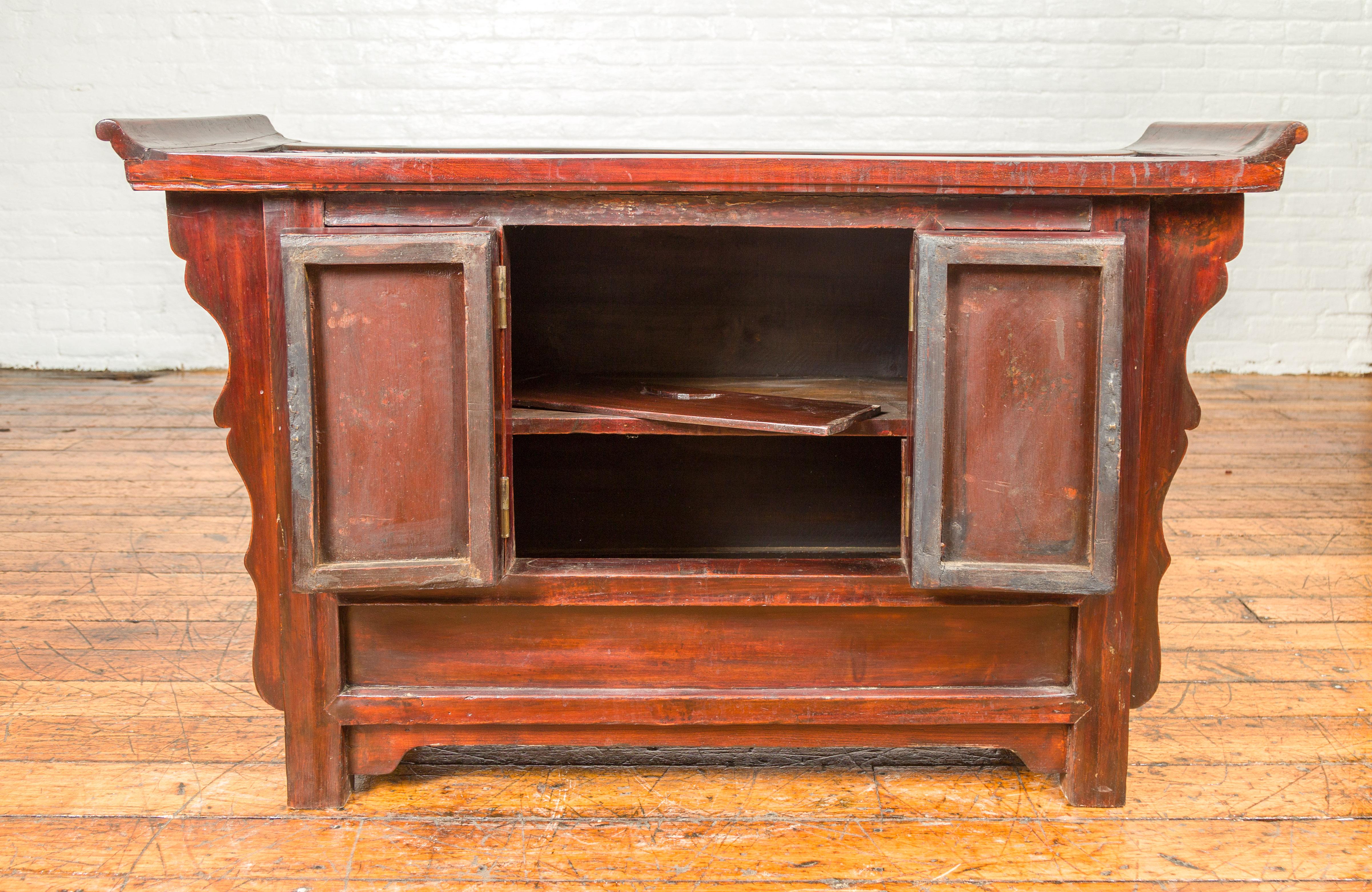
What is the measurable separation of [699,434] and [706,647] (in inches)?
11.9

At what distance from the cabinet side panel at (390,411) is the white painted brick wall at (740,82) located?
10.8ft

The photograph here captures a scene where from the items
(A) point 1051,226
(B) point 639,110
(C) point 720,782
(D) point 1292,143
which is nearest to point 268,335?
(C) point 720,782

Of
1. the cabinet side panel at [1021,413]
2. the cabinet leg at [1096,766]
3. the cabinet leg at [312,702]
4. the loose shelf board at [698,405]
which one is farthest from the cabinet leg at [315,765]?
the cabinet leg at [1096,766]

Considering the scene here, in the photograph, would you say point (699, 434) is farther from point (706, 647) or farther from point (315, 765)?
point (315, 765)

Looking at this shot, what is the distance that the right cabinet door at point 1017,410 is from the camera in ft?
4.99

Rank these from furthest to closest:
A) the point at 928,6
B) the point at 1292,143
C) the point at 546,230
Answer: the point at 928,6 < the point at 546,230 < the point at 1292,143

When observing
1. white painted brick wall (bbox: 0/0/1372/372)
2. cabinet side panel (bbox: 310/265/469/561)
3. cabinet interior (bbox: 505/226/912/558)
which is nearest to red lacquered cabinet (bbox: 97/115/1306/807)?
cabinet side panel (bbox: 310/265/469/561)

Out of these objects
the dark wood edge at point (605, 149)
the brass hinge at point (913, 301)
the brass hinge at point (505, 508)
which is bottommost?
the brass hinge at point (505, 508)

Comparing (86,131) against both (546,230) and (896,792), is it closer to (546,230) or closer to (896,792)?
(546,230)

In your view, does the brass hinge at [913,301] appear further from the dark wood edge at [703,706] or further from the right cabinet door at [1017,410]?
the dark wood edge at [703,706]

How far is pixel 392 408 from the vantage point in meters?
1.56

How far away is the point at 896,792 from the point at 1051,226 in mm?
832

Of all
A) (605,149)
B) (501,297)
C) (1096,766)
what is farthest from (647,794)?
(605,149)

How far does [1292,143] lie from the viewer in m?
1.51
